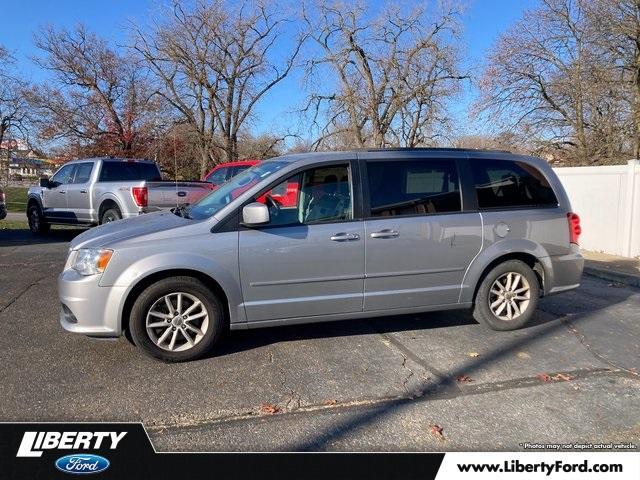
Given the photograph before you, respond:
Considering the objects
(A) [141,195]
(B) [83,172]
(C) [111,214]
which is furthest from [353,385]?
(B) [83,172]

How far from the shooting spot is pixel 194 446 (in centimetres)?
295

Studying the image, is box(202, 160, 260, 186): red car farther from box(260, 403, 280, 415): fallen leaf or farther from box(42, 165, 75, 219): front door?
box(260, 403, 280, 415): fallen leaf

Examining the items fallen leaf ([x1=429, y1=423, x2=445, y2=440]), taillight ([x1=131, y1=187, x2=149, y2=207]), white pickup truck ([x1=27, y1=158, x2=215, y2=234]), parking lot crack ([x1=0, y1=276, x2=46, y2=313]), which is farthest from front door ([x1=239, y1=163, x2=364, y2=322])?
taillight ([x1=131, y1=187, x2=149, y2=207])

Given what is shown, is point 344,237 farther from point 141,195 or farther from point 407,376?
point 141,195

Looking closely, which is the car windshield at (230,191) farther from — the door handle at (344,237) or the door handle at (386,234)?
the door handle at (386,234)

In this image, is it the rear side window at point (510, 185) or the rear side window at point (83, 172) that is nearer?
the rear side window at point (510, 185)

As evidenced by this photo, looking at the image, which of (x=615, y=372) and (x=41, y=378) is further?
(x=615, y=372)

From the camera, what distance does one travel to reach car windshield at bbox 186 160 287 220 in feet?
14.5

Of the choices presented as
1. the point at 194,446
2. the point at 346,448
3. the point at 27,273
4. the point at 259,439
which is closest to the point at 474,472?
the point at 346,448

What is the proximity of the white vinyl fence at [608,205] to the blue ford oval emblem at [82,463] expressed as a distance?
1036cm

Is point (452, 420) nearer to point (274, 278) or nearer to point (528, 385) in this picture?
point (528, 385)

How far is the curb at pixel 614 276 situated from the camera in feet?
25.5

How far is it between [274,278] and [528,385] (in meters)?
2.23

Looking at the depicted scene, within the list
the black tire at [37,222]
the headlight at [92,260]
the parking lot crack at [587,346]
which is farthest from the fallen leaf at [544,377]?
the black tire at [37,222]
